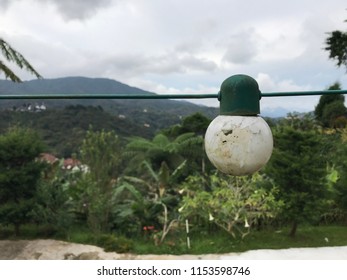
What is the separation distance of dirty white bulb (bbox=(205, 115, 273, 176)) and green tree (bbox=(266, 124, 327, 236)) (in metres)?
6.20

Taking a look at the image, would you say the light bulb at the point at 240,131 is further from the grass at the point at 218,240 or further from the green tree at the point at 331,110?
the green tree at the point at 331,110

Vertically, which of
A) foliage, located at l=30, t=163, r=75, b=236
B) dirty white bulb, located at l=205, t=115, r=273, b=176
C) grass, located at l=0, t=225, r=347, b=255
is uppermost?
dirty white bulb, located at l=205, t=115, r=273, b=176

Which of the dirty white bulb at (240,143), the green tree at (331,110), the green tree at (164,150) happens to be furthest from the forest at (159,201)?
the green tree at (331,110)

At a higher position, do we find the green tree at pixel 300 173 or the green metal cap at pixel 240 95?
the green metal cap at pixel 240 95

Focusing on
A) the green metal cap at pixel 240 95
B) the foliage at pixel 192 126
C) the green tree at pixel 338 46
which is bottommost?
the foliage at pixel 192 126

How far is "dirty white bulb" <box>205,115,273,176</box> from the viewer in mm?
991

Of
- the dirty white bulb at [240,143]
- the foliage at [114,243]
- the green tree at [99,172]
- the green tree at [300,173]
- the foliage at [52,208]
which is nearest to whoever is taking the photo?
the dirty white bulb at [240,143]

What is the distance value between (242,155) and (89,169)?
299 inches

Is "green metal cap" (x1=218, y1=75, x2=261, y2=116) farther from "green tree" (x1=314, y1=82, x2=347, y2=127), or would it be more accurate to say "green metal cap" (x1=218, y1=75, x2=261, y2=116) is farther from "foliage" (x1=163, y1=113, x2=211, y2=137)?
"green tree" (x1=314, y1=82, x2=347, y2=127)

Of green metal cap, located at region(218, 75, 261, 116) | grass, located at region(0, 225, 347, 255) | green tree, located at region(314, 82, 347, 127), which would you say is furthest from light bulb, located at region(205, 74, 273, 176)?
green tree, located at region(314, 82, 347, 127)

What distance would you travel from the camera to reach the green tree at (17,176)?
7.27 m

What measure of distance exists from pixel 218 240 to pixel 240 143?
6.39 metres

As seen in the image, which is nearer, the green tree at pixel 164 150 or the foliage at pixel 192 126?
the green tree at pixel 164 150

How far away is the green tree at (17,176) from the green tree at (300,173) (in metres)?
4.57
